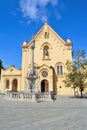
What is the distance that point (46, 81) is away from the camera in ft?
138

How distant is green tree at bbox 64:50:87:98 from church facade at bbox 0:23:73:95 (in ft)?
24.8

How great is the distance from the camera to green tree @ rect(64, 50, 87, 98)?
33000 millimetres

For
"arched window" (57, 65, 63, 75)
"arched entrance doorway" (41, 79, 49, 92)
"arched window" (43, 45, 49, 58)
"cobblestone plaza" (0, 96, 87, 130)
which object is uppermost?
"arched window" (43, 45, 49, 58)

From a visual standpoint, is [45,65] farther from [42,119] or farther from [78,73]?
[42,119]

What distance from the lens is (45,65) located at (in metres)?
41.5

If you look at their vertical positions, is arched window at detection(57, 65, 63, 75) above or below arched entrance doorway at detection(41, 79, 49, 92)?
above

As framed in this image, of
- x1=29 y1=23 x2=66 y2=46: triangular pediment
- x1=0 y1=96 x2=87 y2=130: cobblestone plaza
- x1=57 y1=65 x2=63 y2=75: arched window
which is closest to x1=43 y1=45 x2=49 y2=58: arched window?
x1=29 y1=23 x2=66 y2=46: triangular pediment

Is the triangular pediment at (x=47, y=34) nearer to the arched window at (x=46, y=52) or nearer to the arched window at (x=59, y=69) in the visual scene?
the arched window at (x=46, y=52)

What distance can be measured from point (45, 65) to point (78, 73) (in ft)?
32.8

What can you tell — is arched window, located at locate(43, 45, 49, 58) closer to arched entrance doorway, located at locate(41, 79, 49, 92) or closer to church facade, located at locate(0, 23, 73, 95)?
church facade, located at locate(0, 23, 73, 95)

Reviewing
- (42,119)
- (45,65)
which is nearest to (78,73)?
(45,65)

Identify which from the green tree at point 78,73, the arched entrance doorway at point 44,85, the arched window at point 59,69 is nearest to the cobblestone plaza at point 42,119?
the green tree at point 78,73

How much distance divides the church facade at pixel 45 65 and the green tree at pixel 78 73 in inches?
297

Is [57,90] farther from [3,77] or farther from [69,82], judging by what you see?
[3,77]
